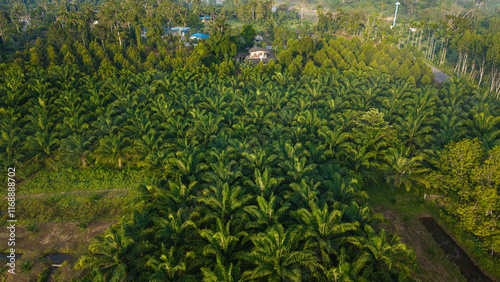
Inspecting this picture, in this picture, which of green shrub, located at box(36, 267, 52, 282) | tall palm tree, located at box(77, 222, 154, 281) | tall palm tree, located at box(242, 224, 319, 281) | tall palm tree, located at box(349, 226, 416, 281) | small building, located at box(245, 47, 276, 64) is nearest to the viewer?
tall palm tree, located at box(242, 224, 319, 281)

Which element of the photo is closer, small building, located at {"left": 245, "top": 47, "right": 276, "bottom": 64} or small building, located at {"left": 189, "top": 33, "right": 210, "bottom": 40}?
small building, located at {"left": 245, "top": 47, "right": 276, "bottom": 64}

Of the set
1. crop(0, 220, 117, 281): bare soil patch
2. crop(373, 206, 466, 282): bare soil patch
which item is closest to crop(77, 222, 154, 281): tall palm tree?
crop(0, 220, 117, 281): bare soil patch

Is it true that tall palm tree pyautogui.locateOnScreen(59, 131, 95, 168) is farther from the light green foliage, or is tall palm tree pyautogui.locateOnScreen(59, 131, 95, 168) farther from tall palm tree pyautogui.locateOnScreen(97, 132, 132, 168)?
the light green foliage

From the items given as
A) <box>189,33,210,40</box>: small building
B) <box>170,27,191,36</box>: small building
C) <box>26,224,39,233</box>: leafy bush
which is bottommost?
<box>26,224,39,233</box>: leafy bush

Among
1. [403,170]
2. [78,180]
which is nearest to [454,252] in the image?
[403,170]

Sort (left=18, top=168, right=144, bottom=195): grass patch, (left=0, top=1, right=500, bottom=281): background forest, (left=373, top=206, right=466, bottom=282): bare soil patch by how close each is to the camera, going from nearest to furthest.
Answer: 1. (left=0, top=1, right=500, bottom=281): background forest
2. (left=373, top=206, right=466, bottom=282): bare soil patch
3. (left=18, top=168, right=144, bottom=195): grass patch

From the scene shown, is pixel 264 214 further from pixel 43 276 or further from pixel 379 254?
pixel 43 276

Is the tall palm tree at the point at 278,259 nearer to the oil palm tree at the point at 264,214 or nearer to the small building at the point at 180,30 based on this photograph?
the oil palm tree at the point at 264,214

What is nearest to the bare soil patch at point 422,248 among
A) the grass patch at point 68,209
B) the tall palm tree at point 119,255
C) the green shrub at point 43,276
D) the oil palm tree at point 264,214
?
the oil palm tree at point 264,214
